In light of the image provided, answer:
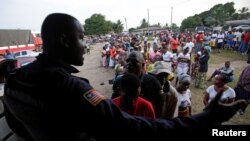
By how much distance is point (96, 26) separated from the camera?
227ft

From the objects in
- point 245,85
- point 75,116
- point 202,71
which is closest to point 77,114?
point 75,116

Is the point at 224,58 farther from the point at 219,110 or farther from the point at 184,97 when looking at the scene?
the point at 219,110

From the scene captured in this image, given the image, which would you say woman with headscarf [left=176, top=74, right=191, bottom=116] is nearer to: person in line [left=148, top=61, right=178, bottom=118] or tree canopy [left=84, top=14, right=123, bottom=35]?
person in line [left=148, top=61, right=178, bottom=118]

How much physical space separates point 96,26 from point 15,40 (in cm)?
4911

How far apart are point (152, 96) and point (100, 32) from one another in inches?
2652

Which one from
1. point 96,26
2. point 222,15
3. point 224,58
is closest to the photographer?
point 224,58

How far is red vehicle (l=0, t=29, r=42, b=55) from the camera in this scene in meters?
19.8

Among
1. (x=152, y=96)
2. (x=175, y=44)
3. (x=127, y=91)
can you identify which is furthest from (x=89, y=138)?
(x=175, y=44)

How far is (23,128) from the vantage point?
130cm

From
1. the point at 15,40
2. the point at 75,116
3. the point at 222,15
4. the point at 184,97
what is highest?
the point at 222,15

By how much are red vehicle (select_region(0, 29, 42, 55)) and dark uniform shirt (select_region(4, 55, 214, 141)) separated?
19.8 m

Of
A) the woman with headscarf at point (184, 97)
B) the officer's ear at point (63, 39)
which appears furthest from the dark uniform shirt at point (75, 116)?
the woman with headscarf at point (184, 97)

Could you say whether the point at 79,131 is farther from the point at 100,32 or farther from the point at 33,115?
the point at 100,32

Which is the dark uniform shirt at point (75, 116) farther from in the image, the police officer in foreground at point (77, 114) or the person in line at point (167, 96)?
the person in line at point (167, 96)
